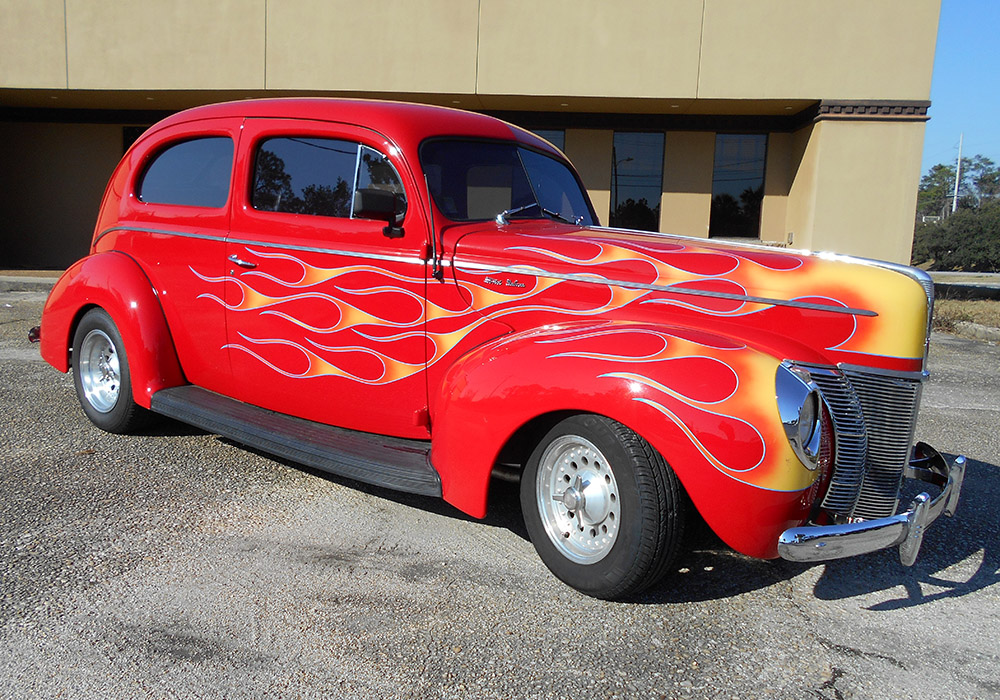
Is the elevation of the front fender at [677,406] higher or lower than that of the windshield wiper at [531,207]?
lower

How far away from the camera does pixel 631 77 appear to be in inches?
496

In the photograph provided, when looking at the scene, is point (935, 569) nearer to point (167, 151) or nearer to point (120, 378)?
point (120, 378)

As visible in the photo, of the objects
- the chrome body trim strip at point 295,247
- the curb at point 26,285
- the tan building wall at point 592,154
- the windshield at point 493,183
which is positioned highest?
the tan building wall at point 592,154

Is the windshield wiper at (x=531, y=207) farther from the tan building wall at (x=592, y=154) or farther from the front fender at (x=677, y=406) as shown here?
the tan building wall at (x=592, y=154)

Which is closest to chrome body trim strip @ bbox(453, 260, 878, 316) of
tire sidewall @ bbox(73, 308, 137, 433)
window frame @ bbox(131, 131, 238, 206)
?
window frame @ bbox(131, 131, 238, 206)

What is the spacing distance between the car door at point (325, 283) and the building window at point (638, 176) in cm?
1106

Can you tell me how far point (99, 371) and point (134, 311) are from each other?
749 millimetres

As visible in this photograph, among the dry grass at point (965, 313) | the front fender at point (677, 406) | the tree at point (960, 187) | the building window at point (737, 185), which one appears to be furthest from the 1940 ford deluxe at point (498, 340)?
the tree at point (960, 187)

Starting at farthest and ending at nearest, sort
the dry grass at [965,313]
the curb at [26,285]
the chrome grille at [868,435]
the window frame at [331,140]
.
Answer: the curb at [26,285]
the dry grass at [965,313]
the window frame at [331,140]
the chrome grille at [868,435]

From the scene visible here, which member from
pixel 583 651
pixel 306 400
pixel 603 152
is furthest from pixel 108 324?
pixel 603 152

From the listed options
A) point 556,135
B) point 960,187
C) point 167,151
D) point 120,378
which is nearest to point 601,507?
point 120,378

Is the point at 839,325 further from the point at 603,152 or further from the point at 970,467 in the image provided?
the point at 603,152

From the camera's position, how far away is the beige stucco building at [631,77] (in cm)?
1227

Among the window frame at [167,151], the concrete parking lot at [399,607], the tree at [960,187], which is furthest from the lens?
the tree at [960,187]
